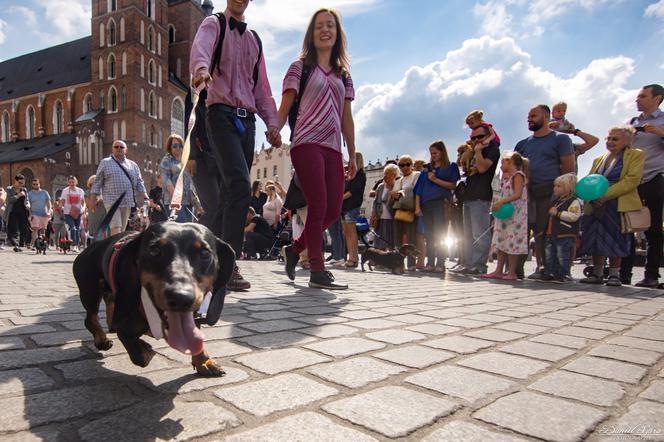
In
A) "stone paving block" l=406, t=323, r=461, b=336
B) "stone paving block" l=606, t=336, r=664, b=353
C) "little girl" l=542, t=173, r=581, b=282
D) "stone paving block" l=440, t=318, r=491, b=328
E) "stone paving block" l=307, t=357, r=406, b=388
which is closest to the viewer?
"stone paving block" l=307, t=357, r=406, b=388

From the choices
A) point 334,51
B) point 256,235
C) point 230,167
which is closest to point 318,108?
point 334,51

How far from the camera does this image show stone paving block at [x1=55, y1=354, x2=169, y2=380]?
1637mm

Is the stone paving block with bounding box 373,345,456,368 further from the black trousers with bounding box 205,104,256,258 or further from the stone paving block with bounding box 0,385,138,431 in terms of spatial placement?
the black trousers with bounding box 205,104,256,258

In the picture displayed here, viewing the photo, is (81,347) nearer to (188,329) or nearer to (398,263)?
(188,329)

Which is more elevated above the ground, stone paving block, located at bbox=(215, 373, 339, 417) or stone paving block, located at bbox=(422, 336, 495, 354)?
stone paving block, located at bbox=(215, 373, 339, 417)

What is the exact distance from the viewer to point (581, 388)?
1.60 meters

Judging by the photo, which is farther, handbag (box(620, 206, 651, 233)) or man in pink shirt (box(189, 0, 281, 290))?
handbag (box(620, 206, 651, 233))

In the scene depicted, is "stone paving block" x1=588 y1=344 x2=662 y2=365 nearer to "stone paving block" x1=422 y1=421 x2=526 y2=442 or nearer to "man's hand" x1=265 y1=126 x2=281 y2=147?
"stone paving block" x1=422 y1=421 x2=526 y2=442

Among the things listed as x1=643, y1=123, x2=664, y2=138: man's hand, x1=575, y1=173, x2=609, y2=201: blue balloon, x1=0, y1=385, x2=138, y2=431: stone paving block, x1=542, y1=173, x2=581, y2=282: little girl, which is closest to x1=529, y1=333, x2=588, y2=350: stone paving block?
x1=0, y1=385, x2=138, y2=431: stone paving block

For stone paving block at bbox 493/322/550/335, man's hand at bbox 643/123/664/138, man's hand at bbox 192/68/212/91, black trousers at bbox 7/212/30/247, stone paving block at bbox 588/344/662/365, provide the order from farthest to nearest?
1. black trousers at bbox 7/212/30/247
2. man's hand at bbox 643/123/664/138
3. man's hand at bbox 192/68/212/91
4. stone paving block at bbox 493/322/550/335
5. stone paving block at bbox 588/344/662/365

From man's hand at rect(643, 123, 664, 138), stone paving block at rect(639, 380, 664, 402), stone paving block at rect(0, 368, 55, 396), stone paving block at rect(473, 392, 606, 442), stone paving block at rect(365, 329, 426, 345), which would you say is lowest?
stone paving block at rect(639, 380, 664, 402)

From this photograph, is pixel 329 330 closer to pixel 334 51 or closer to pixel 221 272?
pixel 221 272

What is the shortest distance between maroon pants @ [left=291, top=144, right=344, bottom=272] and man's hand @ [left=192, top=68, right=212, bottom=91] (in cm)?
125

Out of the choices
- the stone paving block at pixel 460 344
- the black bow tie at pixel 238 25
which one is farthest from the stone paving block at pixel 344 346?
the black bow tie at pixel 238 25
